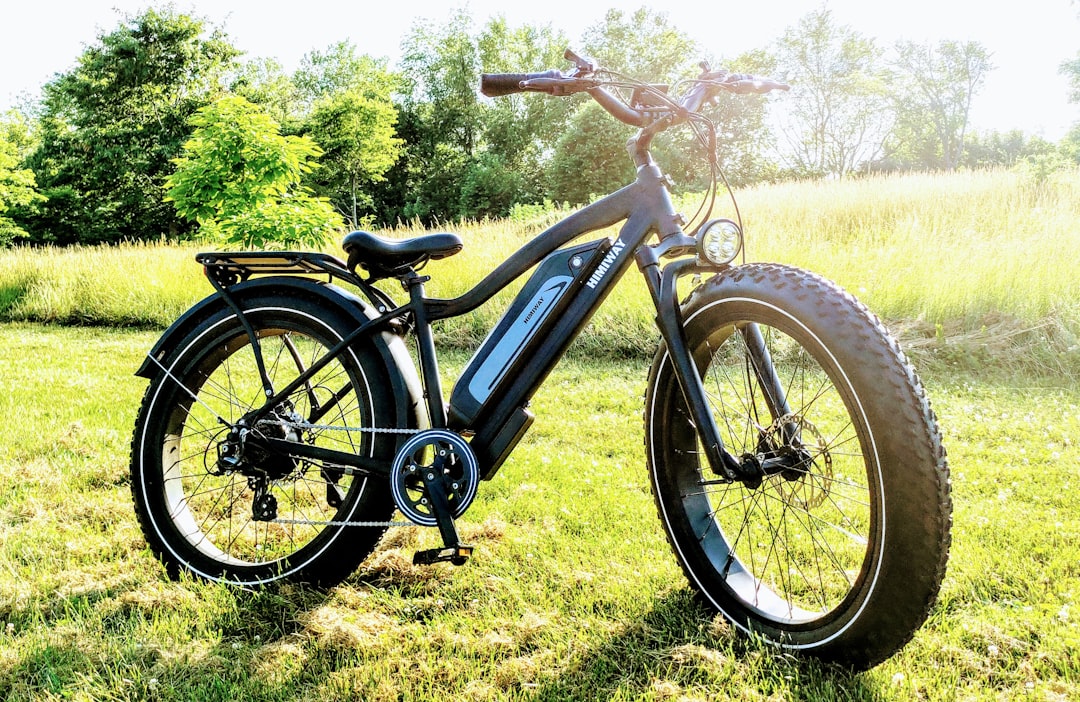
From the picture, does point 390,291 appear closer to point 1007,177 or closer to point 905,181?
point 905,181

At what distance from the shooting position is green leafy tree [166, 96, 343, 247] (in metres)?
8.60

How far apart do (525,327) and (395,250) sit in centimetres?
48

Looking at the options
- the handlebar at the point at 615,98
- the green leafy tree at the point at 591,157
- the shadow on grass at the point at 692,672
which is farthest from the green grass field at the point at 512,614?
the green leafy tree at the point at 591,157

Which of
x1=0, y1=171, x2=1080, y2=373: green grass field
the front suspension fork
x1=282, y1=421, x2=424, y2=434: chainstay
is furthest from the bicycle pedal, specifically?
x1=0, y1=171, x2=1080, y2=373: green grass field

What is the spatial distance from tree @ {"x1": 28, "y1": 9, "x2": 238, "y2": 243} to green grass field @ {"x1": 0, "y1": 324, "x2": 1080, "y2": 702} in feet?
106

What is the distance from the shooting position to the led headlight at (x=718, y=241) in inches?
81.4

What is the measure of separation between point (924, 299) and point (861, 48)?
3500cm

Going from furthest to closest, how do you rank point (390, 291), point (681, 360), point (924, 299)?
point (390, 291) < point (924, 299) < point (681, 360)

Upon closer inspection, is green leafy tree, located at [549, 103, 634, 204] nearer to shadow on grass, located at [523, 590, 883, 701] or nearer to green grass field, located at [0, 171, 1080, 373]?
green grass field, located at [0, 171, 1080, 373]

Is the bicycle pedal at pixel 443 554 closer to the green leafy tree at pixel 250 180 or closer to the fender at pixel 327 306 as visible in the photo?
the fender at pixel 327 306

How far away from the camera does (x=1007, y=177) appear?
31.6 feet

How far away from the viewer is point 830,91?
36906 millimetres

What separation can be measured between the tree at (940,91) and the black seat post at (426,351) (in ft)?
135

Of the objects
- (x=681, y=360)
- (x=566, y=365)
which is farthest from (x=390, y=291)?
(x=681, y=360)
